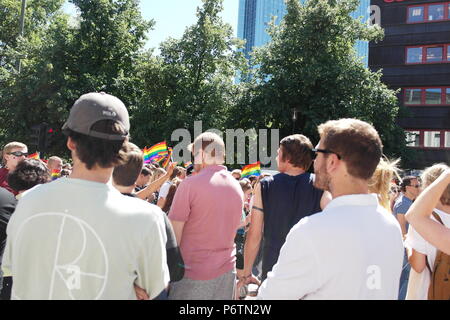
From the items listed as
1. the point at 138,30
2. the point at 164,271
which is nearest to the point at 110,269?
the point at 164,271

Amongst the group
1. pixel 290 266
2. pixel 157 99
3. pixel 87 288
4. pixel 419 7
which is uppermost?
pixel 419 7

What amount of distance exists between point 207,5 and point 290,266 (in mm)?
26422

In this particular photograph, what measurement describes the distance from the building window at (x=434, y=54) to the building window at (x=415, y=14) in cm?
261

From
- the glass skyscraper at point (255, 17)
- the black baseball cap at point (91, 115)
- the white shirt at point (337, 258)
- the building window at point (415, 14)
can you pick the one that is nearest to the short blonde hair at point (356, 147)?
the white shirt at point (337, 258)

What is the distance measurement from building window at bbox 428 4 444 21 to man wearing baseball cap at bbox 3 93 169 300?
124 feet

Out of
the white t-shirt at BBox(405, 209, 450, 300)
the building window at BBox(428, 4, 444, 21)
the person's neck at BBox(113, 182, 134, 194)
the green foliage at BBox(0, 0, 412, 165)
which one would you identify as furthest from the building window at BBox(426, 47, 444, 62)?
the person's neck at BBox(113, 182, 134, 194)

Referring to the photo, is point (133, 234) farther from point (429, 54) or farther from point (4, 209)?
point (429, 54)

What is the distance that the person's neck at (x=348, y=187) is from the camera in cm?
180

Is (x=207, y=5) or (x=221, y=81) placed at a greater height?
(x=207, y=5)

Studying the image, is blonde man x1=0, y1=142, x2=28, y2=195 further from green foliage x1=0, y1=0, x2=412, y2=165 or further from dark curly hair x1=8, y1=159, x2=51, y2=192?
green foliage x1=0, y1=0, x2=412, y2=165

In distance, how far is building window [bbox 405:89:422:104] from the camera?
33.6m

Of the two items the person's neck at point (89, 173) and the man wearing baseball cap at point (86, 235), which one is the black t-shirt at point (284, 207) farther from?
the person's neck at point (89, 173)
